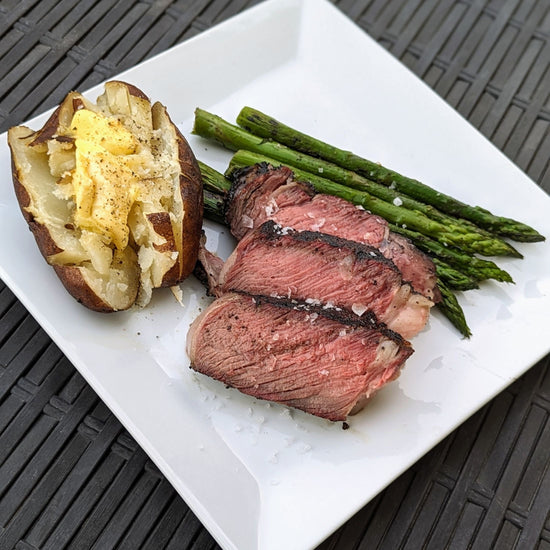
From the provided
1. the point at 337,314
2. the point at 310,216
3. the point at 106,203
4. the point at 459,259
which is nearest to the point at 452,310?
the point at 459,259

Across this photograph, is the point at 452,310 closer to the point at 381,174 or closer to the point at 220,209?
the point at 381,174

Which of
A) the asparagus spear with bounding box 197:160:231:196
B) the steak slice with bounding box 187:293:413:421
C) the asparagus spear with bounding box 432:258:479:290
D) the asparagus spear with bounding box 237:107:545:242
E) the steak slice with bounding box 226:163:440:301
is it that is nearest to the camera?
the steak slice with bounding box 187:293:413:421

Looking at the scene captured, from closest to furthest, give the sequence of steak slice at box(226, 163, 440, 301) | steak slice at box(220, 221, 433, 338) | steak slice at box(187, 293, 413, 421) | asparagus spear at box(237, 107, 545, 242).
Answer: steak slice at box(187, 293, 413, 421) → steak slice at box(220, 221, 433, 338) → steak slice at box(226, 163, 440, 301) → asparagus spear at box(237, 107, 545, 242)

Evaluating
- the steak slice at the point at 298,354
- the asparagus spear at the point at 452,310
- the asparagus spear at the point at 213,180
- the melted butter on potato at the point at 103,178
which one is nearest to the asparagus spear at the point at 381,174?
the asparagus spear at the point at 213,180

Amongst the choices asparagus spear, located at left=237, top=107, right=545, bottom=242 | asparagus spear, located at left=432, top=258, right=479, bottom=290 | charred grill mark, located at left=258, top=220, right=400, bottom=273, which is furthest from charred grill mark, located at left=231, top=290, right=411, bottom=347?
asparagus spear, located at left=237, top=107, right=545, bottom=242

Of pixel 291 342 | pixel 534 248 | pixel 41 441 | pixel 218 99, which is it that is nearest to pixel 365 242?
pixel 291 342

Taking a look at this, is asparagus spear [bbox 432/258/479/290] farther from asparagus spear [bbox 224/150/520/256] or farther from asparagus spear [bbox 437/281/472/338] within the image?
asparagus spear [bbox 224/150/520/256]
